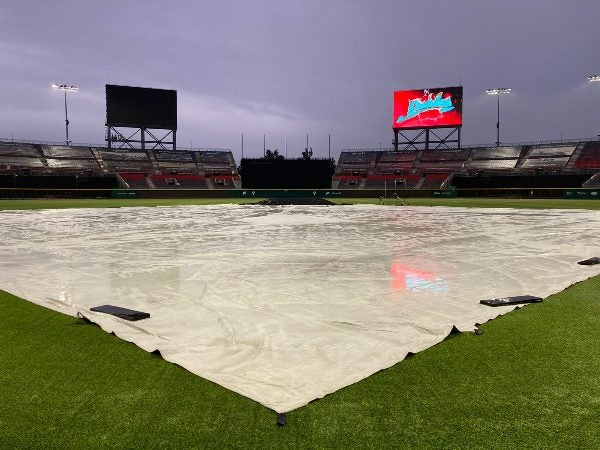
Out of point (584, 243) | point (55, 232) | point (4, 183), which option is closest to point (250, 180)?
point (4, 183)

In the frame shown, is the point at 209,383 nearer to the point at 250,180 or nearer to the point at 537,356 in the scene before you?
the point at 537,356

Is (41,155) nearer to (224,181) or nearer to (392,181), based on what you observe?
A: (224,181)

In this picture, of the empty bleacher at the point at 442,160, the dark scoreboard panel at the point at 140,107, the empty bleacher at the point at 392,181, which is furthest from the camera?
the empty bleacher at the point at 442,160

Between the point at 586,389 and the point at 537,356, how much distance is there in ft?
2.07

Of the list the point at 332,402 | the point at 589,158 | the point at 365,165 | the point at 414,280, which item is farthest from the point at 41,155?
the point at 589,158

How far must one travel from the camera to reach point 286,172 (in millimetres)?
68000

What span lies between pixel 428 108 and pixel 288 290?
227ft

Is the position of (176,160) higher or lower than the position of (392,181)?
higher

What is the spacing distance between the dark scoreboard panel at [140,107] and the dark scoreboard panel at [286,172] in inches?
621

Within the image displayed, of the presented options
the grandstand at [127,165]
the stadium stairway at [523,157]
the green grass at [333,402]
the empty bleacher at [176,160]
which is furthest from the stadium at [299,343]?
the empty bleacher at [176,160]

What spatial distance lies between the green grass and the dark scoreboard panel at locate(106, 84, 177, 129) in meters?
70.9

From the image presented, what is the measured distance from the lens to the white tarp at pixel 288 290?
3.73m

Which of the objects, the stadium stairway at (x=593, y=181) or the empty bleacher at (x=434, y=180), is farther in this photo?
the empty bleacher at (x=434, y=180)

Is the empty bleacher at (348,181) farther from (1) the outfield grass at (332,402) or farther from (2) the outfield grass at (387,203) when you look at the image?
(1) the outfield grass at (332,402)
